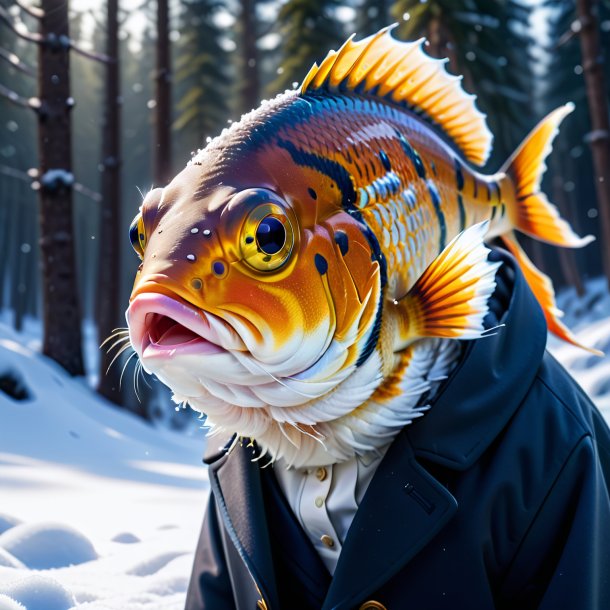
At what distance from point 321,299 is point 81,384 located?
711 centimetres

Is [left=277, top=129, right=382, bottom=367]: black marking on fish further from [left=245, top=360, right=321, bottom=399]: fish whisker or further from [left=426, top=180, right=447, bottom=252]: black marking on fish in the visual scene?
[left=426, top=180, right=447, bottom=252]: black marking on fish

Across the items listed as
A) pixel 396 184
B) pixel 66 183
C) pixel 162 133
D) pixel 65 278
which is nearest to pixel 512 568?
pixel 396 184

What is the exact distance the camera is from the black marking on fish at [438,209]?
5.01 feet

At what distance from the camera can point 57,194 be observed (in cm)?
682

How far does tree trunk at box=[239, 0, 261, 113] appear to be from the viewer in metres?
12.0

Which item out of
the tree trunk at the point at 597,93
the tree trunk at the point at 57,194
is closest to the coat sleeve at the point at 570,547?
the tree trunk at the point at 57,194

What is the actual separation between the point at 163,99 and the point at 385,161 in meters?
7.99

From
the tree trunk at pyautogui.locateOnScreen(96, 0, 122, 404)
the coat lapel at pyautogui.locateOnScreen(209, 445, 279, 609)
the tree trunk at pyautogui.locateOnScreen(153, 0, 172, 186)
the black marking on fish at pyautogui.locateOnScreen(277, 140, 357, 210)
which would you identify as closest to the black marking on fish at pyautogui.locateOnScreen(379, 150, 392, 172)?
the black marking on fish at pyautogui.locateOnScreen(277, 140, 357, 210)

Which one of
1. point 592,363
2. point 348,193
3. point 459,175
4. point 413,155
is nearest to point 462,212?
point 459,175

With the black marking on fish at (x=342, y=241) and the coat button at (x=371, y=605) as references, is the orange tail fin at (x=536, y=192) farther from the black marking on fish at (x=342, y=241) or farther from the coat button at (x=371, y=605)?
the coat button at (x=371, y=605)

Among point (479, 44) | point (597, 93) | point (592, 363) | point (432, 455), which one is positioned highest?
point (479, 44)

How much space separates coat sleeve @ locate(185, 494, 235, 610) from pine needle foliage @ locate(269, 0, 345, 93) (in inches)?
475

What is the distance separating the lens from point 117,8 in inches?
397

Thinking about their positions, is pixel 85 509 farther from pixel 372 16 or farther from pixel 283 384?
pixel 372 16
